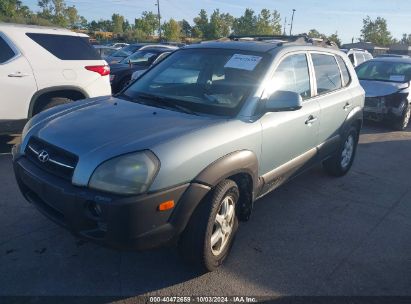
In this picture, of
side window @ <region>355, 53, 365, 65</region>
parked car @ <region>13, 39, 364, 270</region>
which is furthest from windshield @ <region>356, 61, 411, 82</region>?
parked car @ <region>13, 39, 364, 270</region>

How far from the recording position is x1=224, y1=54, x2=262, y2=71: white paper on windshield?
3411 mm

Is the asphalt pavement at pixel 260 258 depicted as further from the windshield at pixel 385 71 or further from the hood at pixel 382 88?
the windshield at pixel 385 71

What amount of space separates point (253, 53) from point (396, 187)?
305cm

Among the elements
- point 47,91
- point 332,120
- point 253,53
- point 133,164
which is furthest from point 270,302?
point 47,91

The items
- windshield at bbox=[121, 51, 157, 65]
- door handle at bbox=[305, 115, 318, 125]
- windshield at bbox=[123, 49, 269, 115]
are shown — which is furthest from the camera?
windshield at bbox=[121, 51, 157, 65]

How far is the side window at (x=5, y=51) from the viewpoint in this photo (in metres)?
5.19

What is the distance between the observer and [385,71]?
9.54 m

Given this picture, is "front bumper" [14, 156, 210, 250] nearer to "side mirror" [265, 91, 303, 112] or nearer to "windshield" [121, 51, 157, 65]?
"side mirror" [265, 91, 303, 112]

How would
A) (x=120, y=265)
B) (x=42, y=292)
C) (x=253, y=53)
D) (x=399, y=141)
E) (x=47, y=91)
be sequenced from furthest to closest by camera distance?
1. (x=399, y=141)
2. (x=47, y=91)
3. (x=253, y=53)
4. (x=120, y=265)
5. (x=42, y=292)

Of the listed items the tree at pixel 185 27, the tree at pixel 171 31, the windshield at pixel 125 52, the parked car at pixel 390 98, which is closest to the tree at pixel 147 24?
the tree at pixel 171 31

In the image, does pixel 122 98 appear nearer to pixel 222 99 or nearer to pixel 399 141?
pixel 222 99

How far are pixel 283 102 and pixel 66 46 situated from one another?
4.08 metres

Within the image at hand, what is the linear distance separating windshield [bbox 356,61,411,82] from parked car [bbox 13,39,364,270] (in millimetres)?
5924

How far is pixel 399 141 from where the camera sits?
7773 mm
